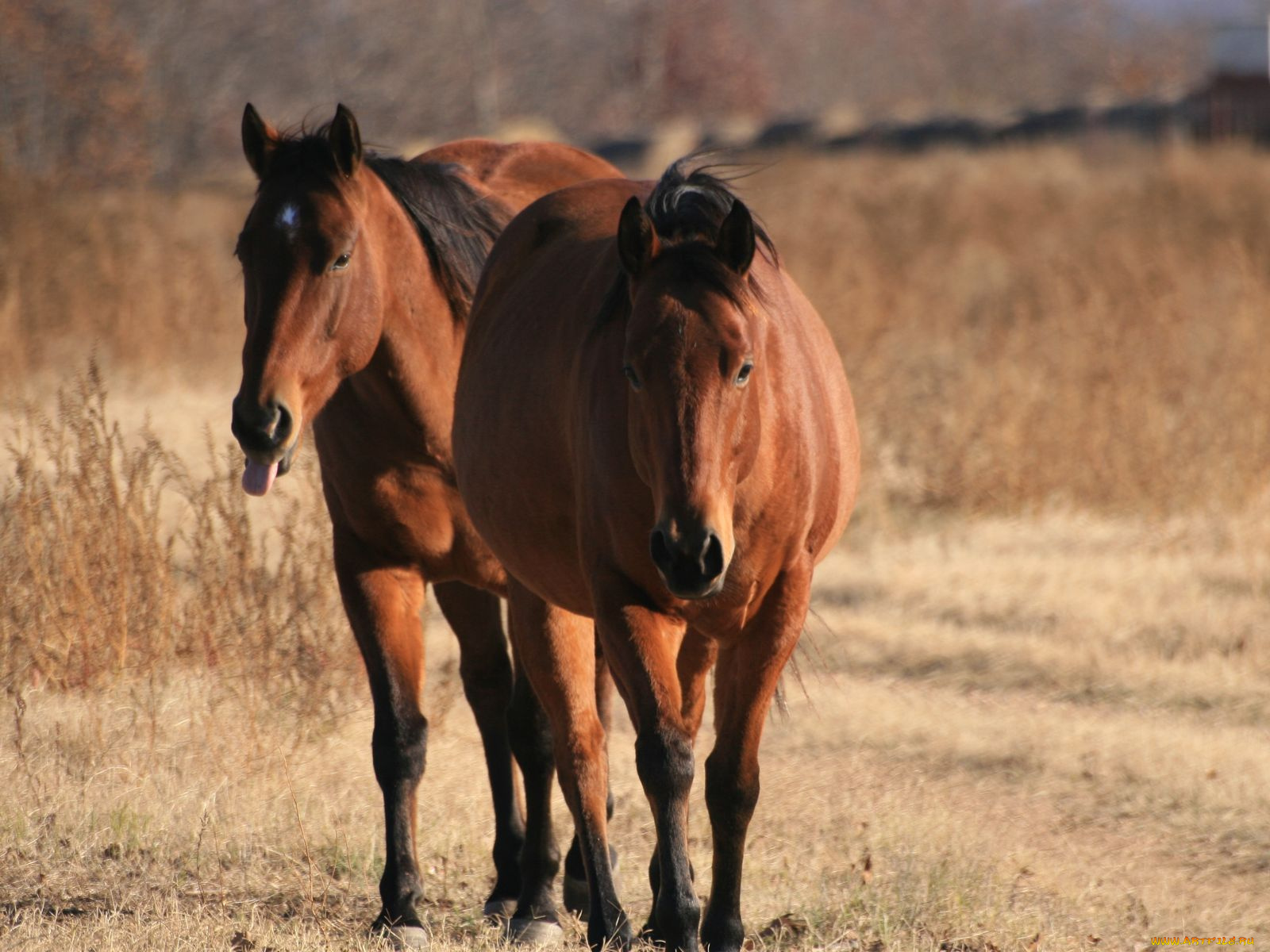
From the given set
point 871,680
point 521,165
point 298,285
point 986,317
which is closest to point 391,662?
point 298,285

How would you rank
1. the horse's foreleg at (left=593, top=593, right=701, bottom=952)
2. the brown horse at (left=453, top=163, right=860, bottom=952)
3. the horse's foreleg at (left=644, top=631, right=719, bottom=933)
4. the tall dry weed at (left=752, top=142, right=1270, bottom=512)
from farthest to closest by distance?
the tall dry weed at (left=752, top=142, right=1270, bottom=512) → the horse's foreleg at (left=644, top=631, right=719, bottom=933) → the horse's foreleg at (left=593, top=593, right=701, bottom=952) → the brown horse at (left=453, top=163, right=860, bottom=952)

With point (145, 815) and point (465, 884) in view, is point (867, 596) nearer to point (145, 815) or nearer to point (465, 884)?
point (465, 884)

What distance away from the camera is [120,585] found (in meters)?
5.36

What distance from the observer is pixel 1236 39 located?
1406 inches

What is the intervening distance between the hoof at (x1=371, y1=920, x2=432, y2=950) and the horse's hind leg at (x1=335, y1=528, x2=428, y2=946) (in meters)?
0.22

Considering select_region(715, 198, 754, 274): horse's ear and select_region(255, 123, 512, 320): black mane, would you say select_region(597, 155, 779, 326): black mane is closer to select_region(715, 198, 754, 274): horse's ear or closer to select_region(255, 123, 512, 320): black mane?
select_region(715, 198, 754, 274): horse's ear

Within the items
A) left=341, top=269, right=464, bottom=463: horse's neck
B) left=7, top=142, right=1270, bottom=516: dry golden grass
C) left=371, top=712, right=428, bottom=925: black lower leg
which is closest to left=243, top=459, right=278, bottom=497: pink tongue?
left=341, top=269, right=464, bottom=463: horse's neck

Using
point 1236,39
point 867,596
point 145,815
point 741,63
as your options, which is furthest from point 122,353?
point 741,63

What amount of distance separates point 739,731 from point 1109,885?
1.64 meters

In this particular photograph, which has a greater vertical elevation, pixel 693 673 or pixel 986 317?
pixel 986 317

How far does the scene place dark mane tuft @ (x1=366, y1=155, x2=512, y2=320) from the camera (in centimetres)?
446

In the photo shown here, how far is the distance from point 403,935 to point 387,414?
1.37m

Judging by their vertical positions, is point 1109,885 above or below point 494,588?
below

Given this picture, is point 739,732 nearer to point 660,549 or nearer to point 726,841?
point 726,841
